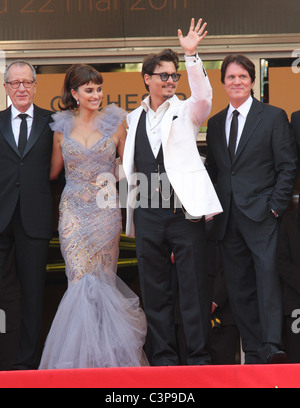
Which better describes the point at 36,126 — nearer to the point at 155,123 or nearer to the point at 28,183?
the point at 28,183

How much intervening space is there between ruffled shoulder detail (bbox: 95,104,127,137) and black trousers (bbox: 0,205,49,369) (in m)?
0.77

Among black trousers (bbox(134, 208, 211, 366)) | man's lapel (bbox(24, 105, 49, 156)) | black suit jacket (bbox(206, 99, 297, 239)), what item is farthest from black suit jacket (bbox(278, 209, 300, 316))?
man's lapel (bbox(24, 105, 49, 156))

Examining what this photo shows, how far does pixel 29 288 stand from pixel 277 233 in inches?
65.0

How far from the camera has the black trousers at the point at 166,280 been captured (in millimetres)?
5258

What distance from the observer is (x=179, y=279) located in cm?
532

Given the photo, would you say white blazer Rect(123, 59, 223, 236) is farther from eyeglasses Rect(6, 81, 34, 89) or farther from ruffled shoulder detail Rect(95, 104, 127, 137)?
eyeglasses Rect(6, 81, 34, 89)

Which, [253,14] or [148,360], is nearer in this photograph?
[148,360]

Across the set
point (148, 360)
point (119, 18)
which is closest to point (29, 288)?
point (148, 360)

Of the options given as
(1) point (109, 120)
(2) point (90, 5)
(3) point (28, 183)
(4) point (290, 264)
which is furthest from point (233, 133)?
(2) point (90, 5)

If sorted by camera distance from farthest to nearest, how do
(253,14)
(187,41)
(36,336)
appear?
(253,14), (36,336), (187,41)

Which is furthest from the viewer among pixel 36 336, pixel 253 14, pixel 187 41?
pixel 253 14

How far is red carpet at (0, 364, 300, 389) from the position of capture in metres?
4.59

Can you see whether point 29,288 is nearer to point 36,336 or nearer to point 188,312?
point 36,336

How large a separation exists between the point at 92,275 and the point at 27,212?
1.95 ft
